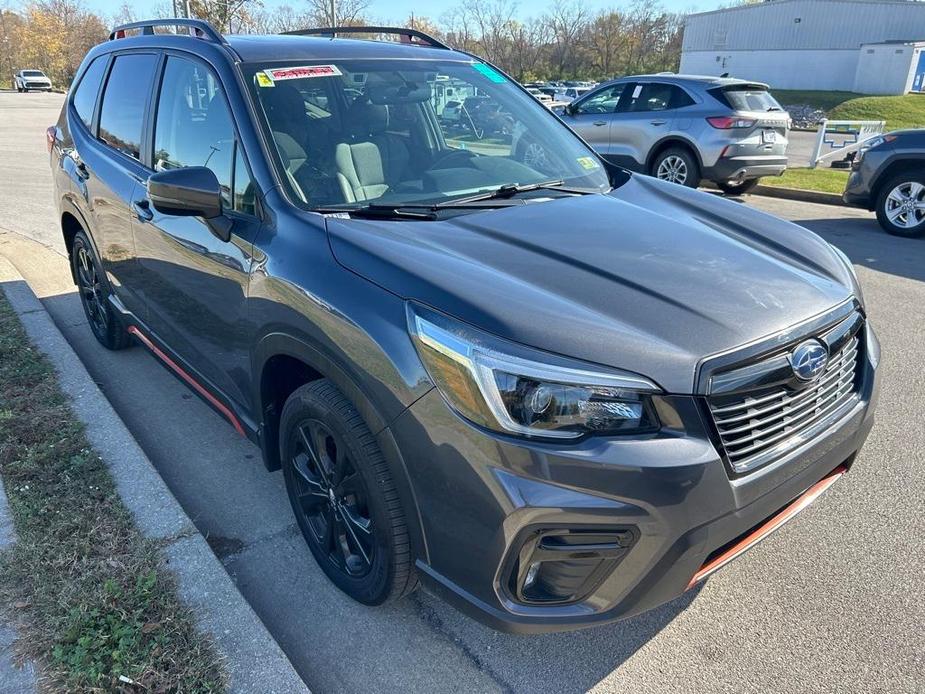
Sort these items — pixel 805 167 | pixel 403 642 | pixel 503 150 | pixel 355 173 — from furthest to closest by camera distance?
pixel 805 167 < pixel 503 150 < pixel 355 173 < pixel 403 642

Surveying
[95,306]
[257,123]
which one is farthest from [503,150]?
[95,306]

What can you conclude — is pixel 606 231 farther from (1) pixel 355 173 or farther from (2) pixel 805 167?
(2) pixel 805 167

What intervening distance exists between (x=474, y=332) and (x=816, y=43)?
54.0 m

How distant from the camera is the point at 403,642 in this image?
2.39 m

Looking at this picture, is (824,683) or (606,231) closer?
(824,683)

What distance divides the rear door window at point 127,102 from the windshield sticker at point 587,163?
2.19 metres

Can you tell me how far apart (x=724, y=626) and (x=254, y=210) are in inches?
89.4

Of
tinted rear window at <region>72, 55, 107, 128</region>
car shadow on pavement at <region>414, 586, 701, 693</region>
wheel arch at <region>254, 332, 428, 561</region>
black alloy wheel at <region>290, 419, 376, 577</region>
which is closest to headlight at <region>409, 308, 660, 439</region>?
wheel arch at <region>254, 332, 428, 561</region>

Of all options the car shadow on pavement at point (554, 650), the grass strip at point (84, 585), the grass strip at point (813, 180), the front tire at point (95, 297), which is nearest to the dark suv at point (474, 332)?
the car shadow on pavement at point (554, 650)

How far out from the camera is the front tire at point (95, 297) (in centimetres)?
443

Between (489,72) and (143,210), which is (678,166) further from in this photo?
(143,210)

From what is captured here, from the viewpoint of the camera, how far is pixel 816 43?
45906 mm

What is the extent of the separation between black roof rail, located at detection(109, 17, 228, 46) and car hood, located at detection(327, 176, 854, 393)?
139cm

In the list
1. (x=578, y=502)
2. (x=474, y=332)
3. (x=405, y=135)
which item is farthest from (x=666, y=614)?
(x=405, y=135)
